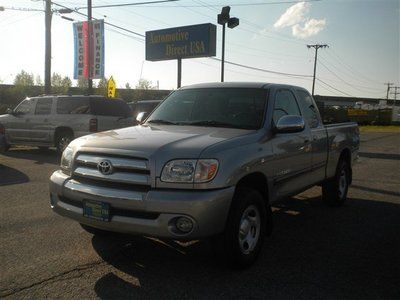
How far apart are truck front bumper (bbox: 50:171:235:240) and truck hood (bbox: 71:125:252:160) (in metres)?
0.35

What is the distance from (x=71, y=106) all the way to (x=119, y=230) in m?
10.5

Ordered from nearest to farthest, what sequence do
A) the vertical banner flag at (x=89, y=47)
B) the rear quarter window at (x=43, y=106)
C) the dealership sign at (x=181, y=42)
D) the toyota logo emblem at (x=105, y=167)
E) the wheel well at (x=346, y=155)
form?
the toyota logo emblem at (x=105, y=167)
the wheel well at (x=346, y=155)
the rear quarter window at (x=43, y=106)
the vertical banner flag at (x=89, y=47)
the dealership sign at (x=181, y=42)

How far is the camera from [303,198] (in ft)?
27.0

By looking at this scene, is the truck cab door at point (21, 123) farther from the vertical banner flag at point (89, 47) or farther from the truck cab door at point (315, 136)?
the truck cab door at point (315, 136)

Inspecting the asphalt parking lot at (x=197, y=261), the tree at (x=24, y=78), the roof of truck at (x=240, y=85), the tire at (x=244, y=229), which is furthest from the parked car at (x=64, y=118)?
the tree at (x=24, y=78)

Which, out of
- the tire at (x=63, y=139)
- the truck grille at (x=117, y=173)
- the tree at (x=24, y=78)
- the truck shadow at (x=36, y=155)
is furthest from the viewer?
the tree at (x=24, y=78)

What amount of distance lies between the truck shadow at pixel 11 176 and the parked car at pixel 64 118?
3078 mm

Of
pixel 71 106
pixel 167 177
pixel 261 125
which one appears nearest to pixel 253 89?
pixel 261 125

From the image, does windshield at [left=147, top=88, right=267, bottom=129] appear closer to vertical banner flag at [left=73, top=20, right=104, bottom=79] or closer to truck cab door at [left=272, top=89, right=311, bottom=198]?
truck cab door at [left=272, top=89, right=311, bottom=198]

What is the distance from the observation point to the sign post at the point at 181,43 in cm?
2547

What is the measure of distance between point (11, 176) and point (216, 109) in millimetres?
6166

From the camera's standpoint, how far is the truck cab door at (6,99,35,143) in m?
14.8

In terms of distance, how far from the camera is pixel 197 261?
15.5ft

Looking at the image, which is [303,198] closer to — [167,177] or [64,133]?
[167,177]
